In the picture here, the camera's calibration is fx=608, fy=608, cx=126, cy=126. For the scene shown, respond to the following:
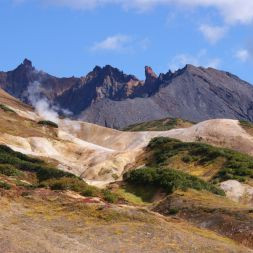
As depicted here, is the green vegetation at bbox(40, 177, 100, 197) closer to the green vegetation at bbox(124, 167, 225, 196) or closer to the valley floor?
the valley floor

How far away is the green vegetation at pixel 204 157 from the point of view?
70312 millimetres

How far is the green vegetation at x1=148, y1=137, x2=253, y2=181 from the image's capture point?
70312 millimetres

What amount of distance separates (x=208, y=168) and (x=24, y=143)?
34949 millimetres

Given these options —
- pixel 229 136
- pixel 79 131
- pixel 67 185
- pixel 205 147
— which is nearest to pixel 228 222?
pixel 67 185

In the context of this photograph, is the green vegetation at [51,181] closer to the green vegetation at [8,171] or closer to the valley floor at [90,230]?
the green vegetation at [8,171]

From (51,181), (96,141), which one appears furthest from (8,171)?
(96,141)

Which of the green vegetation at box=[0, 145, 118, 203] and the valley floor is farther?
the green vegetation at box=[0, 145, 118, 203]

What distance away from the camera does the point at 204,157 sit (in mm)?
83125

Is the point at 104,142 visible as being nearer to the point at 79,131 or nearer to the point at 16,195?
the point at 79,131

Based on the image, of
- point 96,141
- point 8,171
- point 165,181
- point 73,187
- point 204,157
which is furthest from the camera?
point 96,141

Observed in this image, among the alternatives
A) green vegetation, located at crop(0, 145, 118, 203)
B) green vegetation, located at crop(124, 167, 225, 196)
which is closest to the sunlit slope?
green vegetation, located at crop(0, 145, 118, 203)

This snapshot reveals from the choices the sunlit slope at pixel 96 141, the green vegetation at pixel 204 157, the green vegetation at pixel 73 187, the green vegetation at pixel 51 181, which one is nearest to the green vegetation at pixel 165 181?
the green vegetation at pixel 51 181

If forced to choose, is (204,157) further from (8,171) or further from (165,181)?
(8,171)

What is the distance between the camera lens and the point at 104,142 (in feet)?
449
